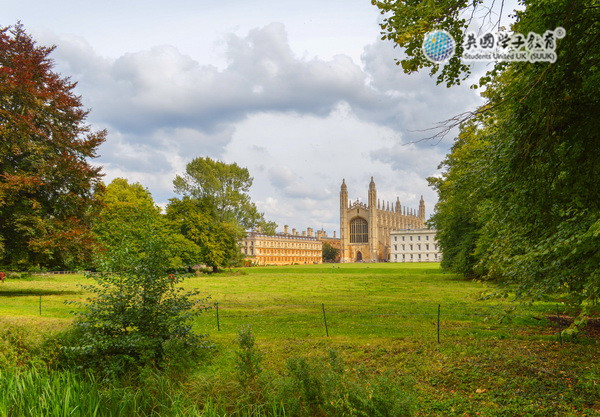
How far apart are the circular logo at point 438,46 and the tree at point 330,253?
148m

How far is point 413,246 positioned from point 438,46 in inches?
5018

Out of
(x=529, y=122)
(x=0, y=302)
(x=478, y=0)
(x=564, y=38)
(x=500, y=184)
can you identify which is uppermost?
(x=478, y=0)

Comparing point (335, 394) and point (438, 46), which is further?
point (438, 46)

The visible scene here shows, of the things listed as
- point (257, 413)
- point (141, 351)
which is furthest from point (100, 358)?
point (257, 413)

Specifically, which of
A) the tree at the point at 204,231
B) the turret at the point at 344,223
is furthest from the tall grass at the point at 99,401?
the turret at the point at 344,223

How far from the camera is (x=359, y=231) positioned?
472ft

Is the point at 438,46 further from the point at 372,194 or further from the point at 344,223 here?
the point at 344,223

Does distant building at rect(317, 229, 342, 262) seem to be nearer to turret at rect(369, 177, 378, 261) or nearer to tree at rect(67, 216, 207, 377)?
turret at rect(369, 177, 378, 261)

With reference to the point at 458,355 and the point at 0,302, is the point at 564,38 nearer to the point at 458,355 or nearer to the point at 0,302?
the point at 458,355

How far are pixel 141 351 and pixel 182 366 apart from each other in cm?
85

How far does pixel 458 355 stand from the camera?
A: 30.9ft

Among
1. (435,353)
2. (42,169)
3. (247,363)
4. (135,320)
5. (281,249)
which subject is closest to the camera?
(247,363)

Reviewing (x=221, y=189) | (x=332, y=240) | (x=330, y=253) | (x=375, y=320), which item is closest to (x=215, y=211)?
(x=221, y=189)

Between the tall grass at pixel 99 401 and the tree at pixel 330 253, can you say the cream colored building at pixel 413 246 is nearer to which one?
the tree at pixel 330 253
